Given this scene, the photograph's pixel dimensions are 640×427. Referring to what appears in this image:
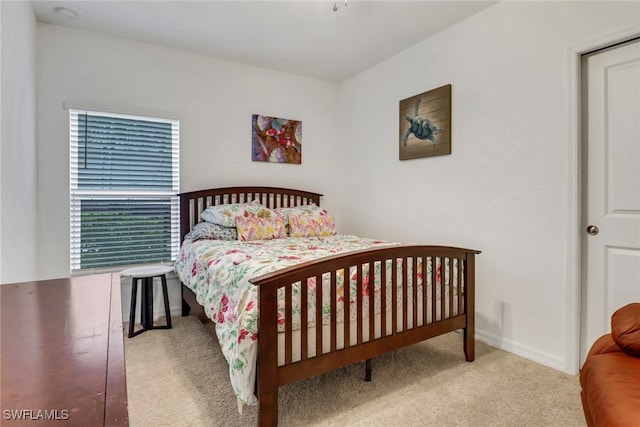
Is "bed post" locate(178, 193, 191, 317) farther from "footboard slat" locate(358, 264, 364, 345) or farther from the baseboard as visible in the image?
the baseboard

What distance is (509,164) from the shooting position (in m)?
2.43

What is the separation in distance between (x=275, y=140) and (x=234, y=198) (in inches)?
32.2

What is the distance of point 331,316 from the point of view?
1.67 metres

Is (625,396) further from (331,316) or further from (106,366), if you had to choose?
(106,366)

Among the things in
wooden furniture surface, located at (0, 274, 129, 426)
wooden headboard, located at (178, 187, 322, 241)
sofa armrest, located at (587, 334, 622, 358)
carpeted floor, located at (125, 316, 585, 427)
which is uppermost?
wooden headboard, located at (178, 187, 322, 241)

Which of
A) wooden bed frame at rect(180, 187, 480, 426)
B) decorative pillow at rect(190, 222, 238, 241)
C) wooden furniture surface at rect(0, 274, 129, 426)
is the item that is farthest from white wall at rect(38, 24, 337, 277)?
wooden furniture surface at rect(0, 274, 129, 426)

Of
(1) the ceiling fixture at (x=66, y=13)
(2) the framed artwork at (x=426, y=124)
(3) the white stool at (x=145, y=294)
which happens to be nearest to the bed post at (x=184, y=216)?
(3) the white stool at (x=145, y=294)

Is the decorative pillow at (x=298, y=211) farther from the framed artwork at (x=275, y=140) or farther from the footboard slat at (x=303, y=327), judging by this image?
the footboard slat at (x=303, y=327)

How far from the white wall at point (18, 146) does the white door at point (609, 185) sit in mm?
3328

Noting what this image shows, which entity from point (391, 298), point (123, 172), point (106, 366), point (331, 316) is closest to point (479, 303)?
point (391, 298)

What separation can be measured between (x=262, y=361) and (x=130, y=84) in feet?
9.38

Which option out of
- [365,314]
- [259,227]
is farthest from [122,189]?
[365,314]

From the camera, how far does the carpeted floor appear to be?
64.6 inches

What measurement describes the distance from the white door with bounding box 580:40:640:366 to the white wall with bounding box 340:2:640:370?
0.44ft
